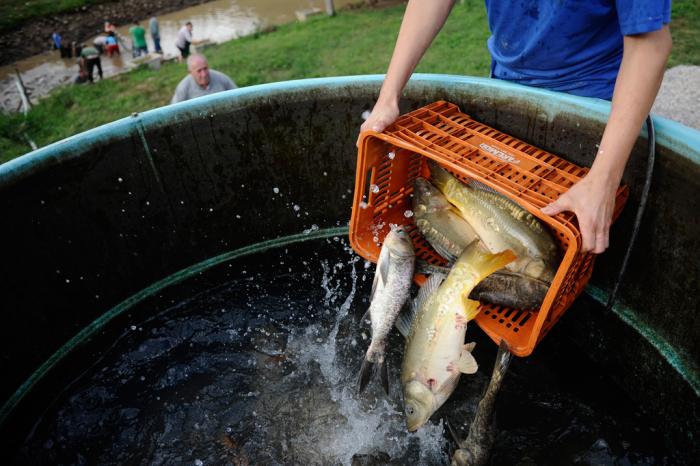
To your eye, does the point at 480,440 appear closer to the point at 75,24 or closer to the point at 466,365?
the point at 466,365

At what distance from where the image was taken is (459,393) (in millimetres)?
2924

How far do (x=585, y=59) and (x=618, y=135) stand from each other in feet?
2.37

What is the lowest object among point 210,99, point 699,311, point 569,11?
point 699,311

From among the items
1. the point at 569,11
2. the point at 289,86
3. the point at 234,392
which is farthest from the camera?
the point at 289,86

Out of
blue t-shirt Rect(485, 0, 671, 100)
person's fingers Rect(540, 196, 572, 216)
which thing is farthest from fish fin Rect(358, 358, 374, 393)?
blue t-shirt Rect(485, 0, 671, 100)

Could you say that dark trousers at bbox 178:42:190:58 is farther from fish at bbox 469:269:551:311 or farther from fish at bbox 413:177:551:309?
fish at bbox 469:269:551:311

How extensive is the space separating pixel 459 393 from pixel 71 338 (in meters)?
2.43

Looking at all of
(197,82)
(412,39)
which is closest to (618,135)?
(412,39)

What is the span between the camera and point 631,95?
→ 191 cm

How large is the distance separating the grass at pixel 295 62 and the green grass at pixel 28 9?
14.6m

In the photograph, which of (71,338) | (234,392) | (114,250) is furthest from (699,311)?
(71,338)

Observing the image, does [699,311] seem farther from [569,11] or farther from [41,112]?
[41,112]

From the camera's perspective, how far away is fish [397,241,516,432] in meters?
2.33

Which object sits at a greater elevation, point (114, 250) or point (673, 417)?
point (114, 250)
